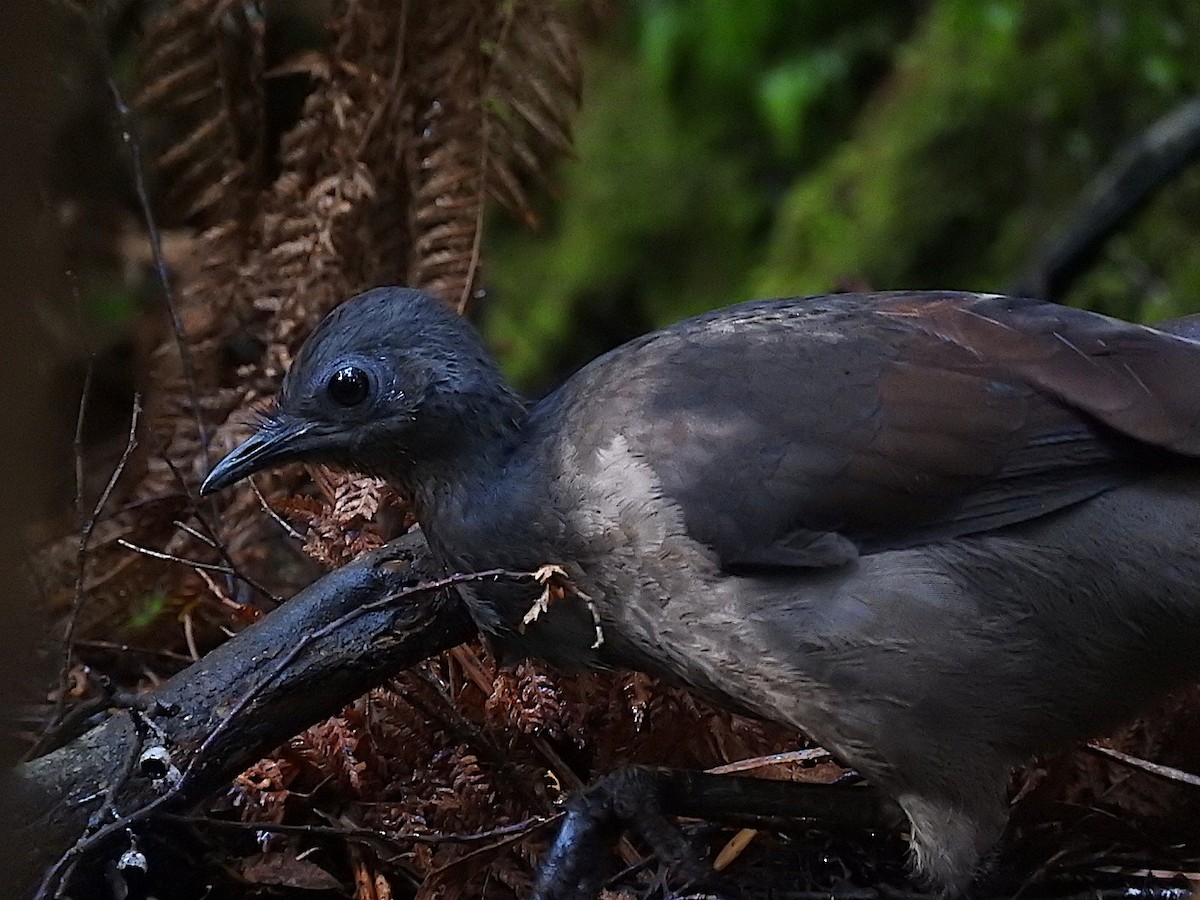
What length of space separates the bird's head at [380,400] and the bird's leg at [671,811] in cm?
73

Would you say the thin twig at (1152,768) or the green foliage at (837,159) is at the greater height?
the green foliage at (837,159)

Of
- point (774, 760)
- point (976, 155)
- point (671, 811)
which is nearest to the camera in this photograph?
point (671, 811)

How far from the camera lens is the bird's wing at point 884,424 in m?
2.65

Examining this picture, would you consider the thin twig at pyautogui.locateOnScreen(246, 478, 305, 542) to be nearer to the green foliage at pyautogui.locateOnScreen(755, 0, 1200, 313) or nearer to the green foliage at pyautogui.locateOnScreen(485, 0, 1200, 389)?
the green foliage at pyautogui.locateOnScreen(485, 0, 1200, 389)

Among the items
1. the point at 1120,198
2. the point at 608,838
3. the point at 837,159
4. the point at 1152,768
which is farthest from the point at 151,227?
the point at 837,159

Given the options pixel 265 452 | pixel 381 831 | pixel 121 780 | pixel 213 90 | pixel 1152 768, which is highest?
pixel 213 90

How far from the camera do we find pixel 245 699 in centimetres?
257

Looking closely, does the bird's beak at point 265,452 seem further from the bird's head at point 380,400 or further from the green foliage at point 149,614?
the green foliage at point 149,614

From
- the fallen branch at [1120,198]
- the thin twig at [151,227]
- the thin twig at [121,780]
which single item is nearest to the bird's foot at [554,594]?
the thin twig at [121,780]

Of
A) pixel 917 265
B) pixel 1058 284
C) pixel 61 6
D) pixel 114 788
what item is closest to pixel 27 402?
pixel 114 788

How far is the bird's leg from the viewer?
2693 millimetres

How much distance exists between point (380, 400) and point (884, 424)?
968 millimetres

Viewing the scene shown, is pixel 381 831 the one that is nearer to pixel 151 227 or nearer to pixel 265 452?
pixel 265 452

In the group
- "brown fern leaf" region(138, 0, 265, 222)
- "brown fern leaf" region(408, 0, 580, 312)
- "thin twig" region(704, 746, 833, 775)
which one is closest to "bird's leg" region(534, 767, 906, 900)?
"thin twig" region(704, 746, 833, 775)
